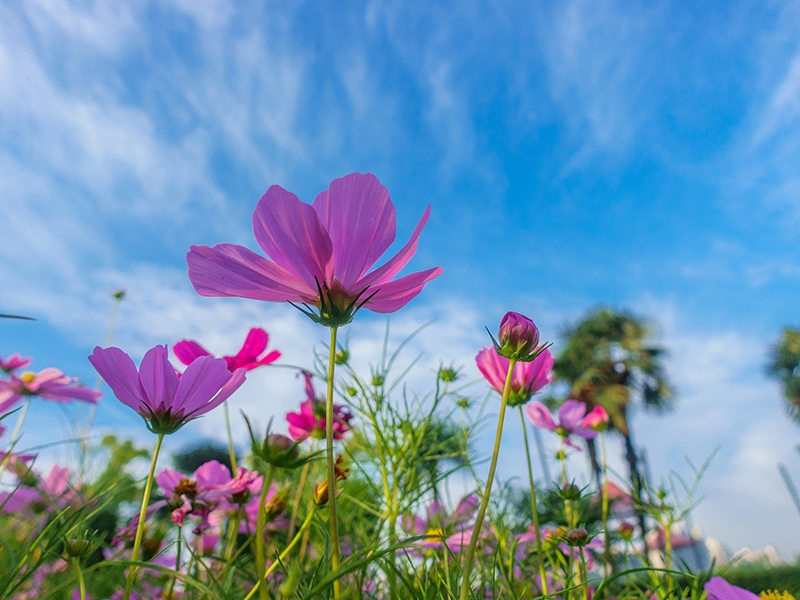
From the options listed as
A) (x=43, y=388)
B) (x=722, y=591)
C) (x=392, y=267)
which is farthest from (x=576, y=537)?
(x=43, y=388)

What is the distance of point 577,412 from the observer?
1159mm

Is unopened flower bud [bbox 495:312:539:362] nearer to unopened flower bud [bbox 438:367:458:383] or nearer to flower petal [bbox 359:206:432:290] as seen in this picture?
flower petal [bbox 359:206:432:290]

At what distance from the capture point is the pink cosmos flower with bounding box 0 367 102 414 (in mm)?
1091

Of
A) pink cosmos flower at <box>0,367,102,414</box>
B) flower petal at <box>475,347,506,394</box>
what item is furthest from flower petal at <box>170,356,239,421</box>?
pink cosmos flower at <box>0,367,102,414</box>

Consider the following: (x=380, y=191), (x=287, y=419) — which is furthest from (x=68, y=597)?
(x=380, y=191)

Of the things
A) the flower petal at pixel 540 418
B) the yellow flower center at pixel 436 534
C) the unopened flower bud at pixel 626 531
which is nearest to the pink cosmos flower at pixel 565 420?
the flower petal at pixel 540 418

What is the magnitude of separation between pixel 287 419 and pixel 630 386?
9.56 meters

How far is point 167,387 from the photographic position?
1.52 feet

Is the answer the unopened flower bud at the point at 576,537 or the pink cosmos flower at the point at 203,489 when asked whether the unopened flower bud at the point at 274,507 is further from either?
the unopened flower bud at the point at 576,537

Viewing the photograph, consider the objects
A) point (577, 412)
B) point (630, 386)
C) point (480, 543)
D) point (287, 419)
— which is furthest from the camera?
point (630, 386)

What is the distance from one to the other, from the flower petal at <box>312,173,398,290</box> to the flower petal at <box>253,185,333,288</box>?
0.01m

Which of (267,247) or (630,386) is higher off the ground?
(630,386)

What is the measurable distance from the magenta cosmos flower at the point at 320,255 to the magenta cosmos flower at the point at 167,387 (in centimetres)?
7

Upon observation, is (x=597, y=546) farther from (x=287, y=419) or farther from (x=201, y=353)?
(x=201, y=353)
